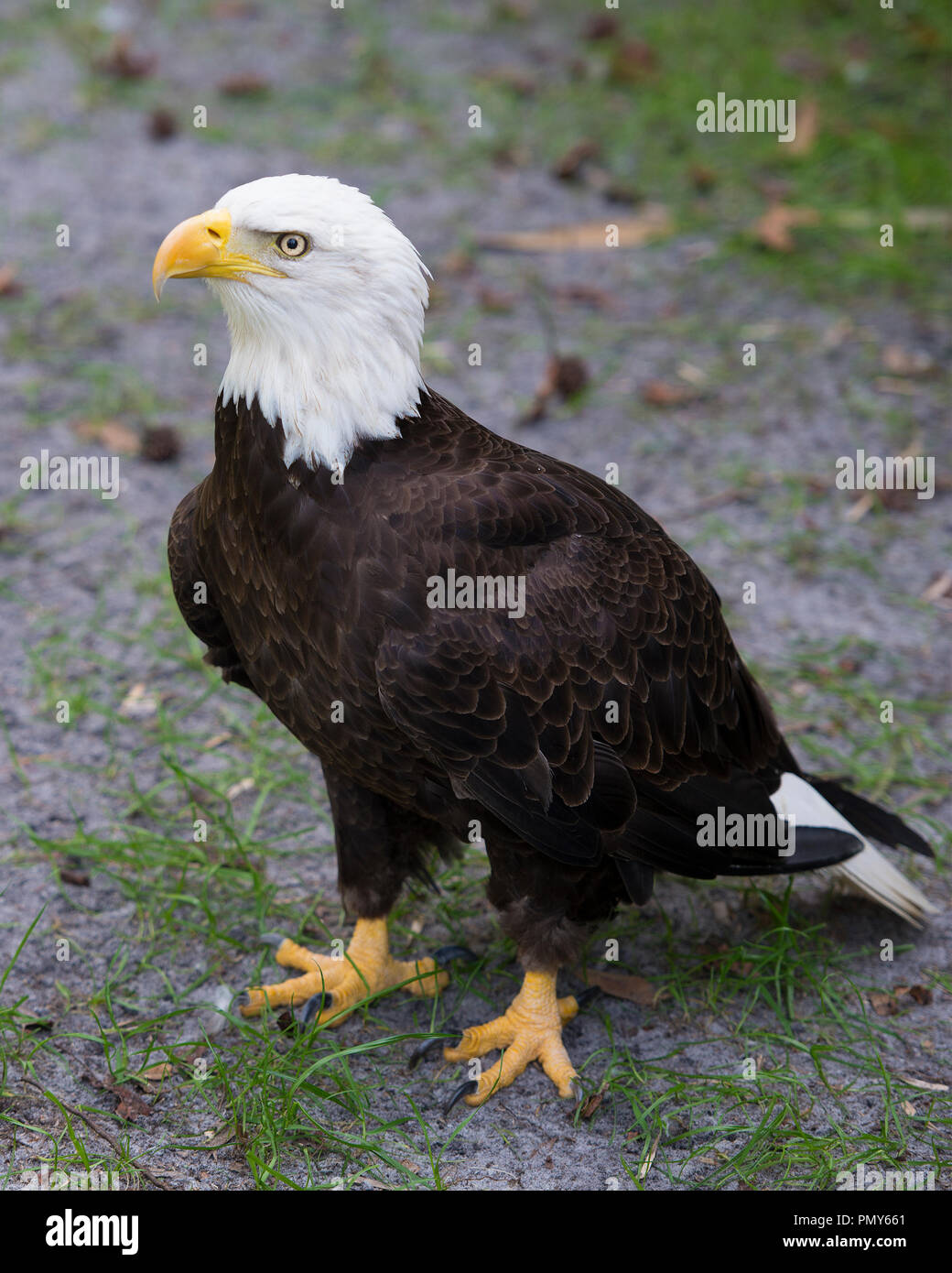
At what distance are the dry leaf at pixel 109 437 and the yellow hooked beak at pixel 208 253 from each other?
2.86m

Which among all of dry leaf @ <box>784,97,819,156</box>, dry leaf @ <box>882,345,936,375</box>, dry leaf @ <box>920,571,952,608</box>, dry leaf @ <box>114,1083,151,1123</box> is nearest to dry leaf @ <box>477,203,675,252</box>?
dry leaf @ <box>784,97,819,156</box>

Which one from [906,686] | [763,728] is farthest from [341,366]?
[906,686]

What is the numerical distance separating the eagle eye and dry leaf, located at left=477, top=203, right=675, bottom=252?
4601 millimetres

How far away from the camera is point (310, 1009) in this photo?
343 centimetres

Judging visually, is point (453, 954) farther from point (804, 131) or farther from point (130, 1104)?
point (804, 131)

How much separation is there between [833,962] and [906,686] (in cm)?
140

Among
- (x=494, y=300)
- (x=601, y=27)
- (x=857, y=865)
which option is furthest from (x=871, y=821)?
(x=601, y=27)

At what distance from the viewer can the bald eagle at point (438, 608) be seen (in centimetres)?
281

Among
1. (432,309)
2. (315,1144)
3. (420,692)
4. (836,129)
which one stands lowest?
(315,1144)

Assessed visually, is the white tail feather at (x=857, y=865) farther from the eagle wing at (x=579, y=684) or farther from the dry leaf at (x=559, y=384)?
the dry leaf at (x=559, y=384)

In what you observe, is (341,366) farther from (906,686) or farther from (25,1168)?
(906,686)

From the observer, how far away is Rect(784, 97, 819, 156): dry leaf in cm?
804

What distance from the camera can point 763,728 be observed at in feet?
11.8

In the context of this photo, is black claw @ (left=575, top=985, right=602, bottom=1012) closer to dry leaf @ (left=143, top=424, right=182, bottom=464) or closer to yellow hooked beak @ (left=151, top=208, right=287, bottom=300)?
yellow hooked beak @ (left=151, top=208, right=287, bottom=300)
